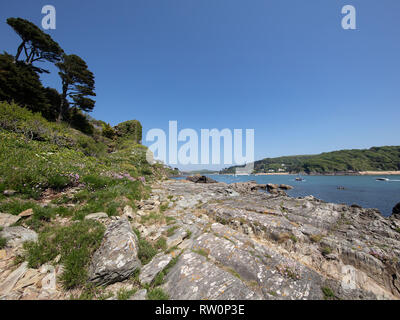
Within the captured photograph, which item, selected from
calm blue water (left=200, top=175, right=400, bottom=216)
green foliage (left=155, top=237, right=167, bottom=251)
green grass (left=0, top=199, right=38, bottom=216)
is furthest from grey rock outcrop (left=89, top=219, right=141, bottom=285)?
calm blue water (left=200, top=175, right=400, bottom=216)

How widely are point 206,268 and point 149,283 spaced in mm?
1551

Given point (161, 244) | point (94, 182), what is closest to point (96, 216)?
point (161, 244)

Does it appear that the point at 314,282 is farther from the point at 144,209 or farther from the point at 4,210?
the point at 4,210

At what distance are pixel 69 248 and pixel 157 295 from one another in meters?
2.79

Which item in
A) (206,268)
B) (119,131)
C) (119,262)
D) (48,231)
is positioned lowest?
(206,268)

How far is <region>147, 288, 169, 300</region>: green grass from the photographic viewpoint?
305 cm

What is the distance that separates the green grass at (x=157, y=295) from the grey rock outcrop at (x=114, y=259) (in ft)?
2.51

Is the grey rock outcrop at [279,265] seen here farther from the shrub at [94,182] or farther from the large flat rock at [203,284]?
the shrub at [94,182]

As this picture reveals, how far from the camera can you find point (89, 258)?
3555 mm

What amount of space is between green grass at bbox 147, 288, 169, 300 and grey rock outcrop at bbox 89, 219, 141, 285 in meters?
0.77

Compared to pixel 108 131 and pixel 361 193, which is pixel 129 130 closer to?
pixel 108 131

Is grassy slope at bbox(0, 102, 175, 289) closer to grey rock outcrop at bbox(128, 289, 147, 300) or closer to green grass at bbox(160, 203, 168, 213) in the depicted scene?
grey rock outcrop at bbox(128, 289, 147, 300)

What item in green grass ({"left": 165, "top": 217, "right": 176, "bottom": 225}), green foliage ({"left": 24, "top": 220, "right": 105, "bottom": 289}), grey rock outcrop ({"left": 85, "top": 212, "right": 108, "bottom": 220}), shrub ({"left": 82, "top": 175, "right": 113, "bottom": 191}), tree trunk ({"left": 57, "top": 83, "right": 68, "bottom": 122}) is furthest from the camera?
tree trunk ({"left": 57, "top": 83, "right": 68, "bottom": 122})
